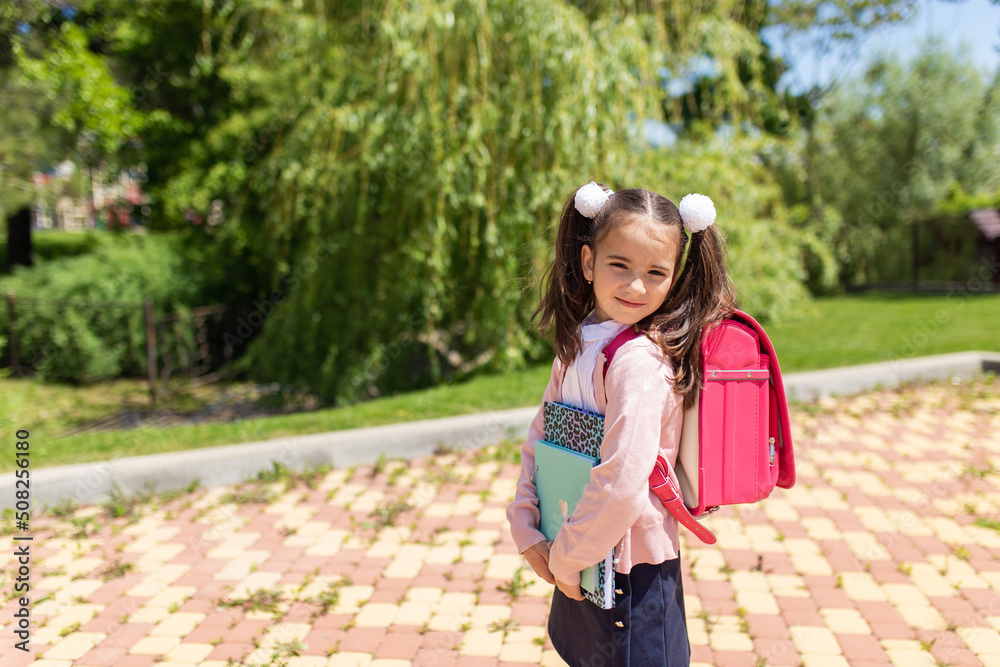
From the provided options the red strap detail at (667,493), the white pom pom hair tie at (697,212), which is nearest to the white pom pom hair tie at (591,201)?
the white pom pom hair tie at (697,212)

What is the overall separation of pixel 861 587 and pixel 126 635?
3.10 metres

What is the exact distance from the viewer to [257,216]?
422 inches

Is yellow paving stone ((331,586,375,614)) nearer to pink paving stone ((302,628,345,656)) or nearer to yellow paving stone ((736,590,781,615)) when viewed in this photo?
pink paving stone ((302,628,345,656))

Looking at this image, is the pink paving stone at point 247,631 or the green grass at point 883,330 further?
the green grass at point 883,330

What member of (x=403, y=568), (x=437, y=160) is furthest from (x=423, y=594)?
(x=437, y=160)

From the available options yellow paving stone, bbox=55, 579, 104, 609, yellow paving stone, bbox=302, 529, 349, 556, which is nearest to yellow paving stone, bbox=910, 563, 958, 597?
yellow paving stone, bbox=302, 529, 349, 556

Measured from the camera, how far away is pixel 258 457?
14.6 feet

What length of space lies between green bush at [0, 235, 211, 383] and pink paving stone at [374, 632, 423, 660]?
7.73 meters

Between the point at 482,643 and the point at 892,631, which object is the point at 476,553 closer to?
the point at 482,643

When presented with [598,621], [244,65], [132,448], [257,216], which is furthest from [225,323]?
[598,621]

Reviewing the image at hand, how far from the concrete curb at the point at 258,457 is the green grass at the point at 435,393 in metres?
0.47

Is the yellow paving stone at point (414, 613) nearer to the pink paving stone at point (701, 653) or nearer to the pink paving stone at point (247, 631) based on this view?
the pink paving stone at point (247, 631)

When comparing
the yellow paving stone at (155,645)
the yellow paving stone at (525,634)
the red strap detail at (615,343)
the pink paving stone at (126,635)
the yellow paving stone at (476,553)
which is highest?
the red strap detail at (615,343)

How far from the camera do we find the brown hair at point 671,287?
5.17 feet
